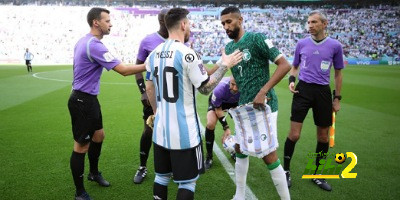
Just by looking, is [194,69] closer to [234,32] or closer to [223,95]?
[234,32]

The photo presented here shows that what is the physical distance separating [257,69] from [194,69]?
1.10 meters

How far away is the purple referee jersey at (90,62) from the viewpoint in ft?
12.1

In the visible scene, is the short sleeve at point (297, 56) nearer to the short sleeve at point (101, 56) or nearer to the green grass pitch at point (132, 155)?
the green grass pitch at point (132, 155)

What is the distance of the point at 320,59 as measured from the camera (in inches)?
183

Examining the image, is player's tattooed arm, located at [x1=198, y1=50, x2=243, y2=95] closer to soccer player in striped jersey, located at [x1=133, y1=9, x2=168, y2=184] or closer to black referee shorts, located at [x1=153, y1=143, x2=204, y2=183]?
black referee shorts, located at [x1=153, y1=143, x2=204, y2=183]

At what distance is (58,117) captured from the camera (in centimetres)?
904

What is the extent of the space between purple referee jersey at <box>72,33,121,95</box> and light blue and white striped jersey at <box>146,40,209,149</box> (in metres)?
1.05

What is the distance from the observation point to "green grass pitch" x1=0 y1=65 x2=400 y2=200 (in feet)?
14.2

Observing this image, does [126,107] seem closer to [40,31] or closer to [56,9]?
[40,31]

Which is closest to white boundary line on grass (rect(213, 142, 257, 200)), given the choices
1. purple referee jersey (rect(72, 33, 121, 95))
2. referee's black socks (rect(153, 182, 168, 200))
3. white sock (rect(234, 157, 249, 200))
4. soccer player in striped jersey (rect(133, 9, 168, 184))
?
→ white sock (rect(234, 157, 249, 200))

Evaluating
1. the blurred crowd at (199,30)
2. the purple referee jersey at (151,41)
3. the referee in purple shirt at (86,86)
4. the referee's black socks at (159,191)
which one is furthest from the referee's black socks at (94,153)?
the blurred crowd at (199,30)

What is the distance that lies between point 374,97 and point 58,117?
12.7m

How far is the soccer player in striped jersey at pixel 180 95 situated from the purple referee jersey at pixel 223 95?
7.30ft

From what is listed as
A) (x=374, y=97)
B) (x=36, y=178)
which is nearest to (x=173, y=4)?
(x=374, y=97)
